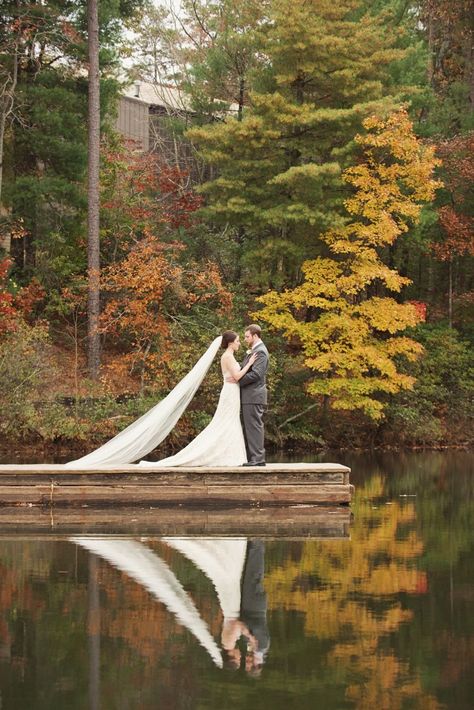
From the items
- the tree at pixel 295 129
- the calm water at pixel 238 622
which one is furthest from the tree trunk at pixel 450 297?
the calm water at pixel 238 622

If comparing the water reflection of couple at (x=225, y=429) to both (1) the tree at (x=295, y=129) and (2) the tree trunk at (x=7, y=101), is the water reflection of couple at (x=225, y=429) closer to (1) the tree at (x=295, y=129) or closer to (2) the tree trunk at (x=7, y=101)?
(1) the tree at (x=295, y=129)

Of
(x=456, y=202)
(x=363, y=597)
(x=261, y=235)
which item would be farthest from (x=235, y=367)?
(x=456, y=202)

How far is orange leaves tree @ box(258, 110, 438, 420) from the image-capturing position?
2662 cm

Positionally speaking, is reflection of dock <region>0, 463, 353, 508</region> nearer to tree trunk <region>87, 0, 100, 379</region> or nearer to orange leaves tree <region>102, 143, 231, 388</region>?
orange leaves tree <region>102, 143, 231, 388</region>

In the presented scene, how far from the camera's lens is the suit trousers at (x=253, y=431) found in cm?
1555

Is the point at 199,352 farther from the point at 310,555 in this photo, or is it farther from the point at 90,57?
the point at 310,555

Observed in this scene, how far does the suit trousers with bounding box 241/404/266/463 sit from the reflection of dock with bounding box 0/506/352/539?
0.91 meters

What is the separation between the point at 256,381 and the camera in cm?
1557

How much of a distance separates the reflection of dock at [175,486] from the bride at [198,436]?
31 cm

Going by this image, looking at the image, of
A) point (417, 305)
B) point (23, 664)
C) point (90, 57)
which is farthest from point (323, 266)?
point (23, 664)

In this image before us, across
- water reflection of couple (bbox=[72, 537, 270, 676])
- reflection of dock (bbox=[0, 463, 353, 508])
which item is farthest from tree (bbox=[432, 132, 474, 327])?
water reflection of couple (bbox=[72, 537, 270, 676])

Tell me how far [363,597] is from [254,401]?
6.56 m

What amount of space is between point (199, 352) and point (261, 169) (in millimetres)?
4984

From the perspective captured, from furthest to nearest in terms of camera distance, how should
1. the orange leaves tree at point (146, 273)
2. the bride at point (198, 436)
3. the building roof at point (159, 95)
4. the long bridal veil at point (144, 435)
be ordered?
1. the building roof at point (159, 95)
2. the orange leaves tree at point (146, 273)
3. the long bridal veil at point (144, 435)
4. the bride at point (198, 436)
